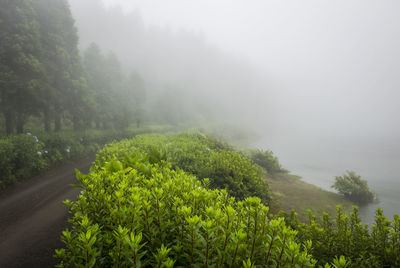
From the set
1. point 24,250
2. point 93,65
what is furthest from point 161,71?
point 24,250

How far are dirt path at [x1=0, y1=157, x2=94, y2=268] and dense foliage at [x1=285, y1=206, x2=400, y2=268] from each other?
4.73m

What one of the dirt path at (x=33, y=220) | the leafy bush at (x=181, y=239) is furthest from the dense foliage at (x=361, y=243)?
the dirt path at (x=33, y=220)

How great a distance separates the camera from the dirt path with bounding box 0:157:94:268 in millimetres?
4121

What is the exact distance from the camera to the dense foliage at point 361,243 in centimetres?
211

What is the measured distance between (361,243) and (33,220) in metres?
7.27

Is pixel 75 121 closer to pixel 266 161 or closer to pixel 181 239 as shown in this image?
pixel 266 161

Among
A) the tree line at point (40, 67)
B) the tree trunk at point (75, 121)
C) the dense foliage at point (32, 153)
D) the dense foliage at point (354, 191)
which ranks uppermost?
the tree line at point (40, 67)

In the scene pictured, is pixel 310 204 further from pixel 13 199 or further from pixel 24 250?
pixel 13 199

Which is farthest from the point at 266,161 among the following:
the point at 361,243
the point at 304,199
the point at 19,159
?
the point at 19,159

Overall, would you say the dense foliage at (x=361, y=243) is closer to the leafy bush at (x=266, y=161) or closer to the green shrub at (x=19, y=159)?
the green shrub at (x=19, y=159)

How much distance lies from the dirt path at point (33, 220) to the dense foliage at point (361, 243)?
4.73 meters

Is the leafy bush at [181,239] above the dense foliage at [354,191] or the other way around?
above

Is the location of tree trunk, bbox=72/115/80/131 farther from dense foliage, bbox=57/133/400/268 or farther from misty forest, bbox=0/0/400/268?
dense foliage, bbox=57/133/400/268

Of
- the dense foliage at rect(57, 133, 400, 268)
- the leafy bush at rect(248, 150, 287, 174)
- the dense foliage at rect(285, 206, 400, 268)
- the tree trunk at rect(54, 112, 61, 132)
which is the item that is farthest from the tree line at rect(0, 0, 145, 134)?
the dense foliage at rect(285, 206, 400, 268)
